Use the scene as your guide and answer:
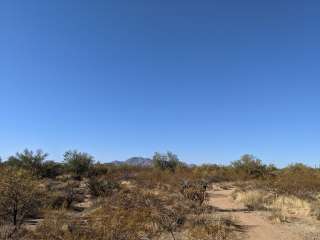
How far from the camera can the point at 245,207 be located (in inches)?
753

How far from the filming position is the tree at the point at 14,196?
12602 mm

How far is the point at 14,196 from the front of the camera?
1270 centimetres

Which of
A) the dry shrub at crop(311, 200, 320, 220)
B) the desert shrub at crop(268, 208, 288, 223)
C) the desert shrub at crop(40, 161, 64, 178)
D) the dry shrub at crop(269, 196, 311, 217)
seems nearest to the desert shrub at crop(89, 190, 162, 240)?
the desert shrub at crop(268, 208, 288, 223)

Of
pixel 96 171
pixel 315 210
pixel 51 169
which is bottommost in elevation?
pixel 315 210

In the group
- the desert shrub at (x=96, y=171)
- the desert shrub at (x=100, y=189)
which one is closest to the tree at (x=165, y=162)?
the desert shrub at (x=96, y=171)

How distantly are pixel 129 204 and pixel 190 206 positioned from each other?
292cm

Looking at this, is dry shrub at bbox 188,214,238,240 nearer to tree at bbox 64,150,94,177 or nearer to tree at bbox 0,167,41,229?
tree at bbox 0,167,41,229

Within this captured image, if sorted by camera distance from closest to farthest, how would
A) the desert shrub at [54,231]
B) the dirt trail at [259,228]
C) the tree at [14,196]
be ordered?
the desert shrub at [54,231] < the dirt trail at [259,228] < the tree at [14,196]

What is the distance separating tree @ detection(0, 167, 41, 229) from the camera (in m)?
12.6

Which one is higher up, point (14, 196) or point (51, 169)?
point (51, 169)

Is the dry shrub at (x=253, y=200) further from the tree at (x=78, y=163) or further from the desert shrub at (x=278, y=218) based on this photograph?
the tree at (x=78, y=163)

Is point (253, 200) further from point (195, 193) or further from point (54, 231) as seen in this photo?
point (54, 231)

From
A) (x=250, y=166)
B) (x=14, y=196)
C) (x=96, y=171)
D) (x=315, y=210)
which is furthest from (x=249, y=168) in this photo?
(x=14, y=196)

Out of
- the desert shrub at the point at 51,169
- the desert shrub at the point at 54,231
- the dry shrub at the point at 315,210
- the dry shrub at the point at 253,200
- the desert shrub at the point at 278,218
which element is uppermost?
the desert shrub at the point at 51,169
